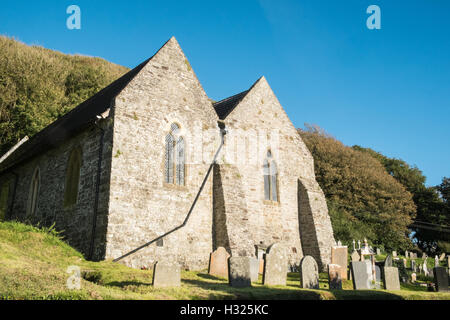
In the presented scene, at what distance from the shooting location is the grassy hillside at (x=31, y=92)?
1271 inches

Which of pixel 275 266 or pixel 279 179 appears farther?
pixel 279 179

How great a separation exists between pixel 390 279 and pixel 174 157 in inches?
383

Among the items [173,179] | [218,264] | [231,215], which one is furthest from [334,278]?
[173,179]

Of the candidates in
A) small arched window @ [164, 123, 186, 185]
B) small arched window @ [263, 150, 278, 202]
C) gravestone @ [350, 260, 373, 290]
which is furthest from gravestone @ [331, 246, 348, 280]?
small arched window @ [164, 123, 186, 185]

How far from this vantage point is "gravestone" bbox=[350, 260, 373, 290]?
1257 centimetres

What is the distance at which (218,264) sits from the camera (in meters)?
13.9

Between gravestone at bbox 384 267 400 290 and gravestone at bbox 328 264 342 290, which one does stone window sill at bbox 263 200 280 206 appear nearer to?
gravestone at bbox 328 264 342 290

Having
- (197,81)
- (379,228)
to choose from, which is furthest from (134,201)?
(379,228)

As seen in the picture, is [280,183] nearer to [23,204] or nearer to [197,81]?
[197,81]

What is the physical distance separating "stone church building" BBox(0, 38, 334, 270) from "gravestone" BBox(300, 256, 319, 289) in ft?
13.4

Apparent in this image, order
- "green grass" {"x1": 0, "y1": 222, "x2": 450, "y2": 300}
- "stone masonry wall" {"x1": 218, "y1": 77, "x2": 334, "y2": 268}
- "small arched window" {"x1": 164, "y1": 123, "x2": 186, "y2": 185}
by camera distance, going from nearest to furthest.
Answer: "green grass" {"x1": 0, "y1": 222, "x2": 450, "y2": 300}
"small arched window" {"x1": 164, "y1": 123, "x2": 186, "y2": 185}
"stone masonry wall" {"x1": 218, "y1": 77, "x2": 334, "y2": 268}

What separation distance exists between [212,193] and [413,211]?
106 ft

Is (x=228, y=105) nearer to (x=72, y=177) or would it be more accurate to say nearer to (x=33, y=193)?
(x=72, y=177)

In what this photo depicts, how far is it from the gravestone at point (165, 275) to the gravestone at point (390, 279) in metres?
7.51
